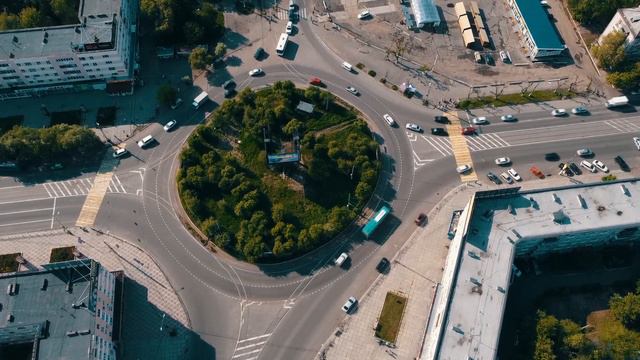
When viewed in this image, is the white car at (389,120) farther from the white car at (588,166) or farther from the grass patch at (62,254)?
the grass patch at (62,254)

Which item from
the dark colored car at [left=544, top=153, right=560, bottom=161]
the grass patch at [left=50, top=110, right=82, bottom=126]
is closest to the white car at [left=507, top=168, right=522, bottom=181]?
the dark colored car at [left=544, top=153, right=560, bottom=161]

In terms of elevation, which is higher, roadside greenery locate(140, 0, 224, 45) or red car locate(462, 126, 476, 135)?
roadside greenery locate(140, 0, 224, 45)

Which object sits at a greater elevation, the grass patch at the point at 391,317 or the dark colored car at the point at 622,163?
the dark colored car at the point at 622,163

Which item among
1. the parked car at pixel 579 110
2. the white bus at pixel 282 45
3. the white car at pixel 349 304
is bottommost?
the white car at pixel 349 304

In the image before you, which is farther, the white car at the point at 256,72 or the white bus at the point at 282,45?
the white bus at the point at 282,45

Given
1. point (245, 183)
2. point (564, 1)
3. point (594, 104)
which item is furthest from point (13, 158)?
point (564, 1)

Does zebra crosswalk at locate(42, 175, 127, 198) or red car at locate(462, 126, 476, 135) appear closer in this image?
zebra crosswalk at locate(42, 175, 127, 198)

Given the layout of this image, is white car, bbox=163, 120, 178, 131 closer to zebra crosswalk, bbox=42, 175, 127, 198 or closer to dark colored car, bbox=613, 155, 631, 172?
zebra crosswalk, bbox=42, 175, 127, 198

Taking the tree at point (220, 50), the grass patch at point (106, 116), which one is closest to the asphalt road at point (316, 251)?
the tree at point (220, 50)
